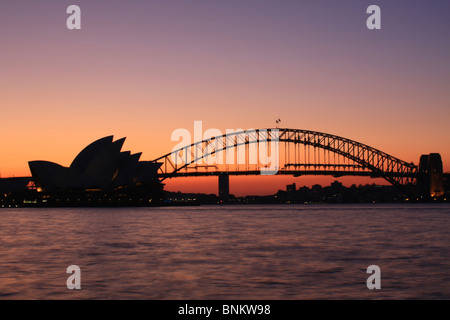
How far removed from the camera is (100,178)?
338 ft

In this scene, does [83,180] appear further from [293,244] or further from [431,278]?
[431,278]

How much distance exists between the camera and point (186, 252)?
75.9ft

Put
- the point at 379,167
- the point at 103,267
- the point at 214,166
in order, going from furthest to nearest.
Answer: the point at 379,167 → the point at 214,166 → the point at 103,267

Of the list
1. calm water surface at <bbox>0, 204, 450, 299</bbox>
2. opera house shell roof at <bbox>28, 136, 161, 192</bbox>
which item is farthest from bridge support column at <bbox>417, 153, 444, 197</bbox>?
calm water surface at <bbox>0, 204, 450, 299</bbox>

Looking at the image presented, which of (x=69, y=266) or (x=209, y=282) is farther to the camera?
(x=69, y=266)

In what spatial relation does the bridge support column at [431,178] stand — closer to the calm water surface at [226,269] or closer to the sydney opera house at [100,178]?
the sydney opera house at [100,178]

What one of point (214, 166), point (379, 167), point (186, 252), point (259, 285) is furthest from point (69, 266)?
point (379, 167)

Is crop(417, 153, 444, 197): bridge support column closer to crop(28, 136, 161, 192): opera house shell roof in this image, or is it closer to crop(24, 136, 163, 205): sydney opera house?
crop(24, 136, 163, 205): sydney opera house

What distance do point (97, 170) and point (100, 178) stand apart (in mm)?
2246

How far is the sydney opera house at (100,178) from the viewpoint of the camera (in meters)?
98.6

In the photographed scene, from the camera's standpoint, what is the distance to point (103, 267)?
1816 cm

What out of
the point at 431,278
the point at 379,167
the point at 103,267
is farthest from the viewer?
the point at 379,167
